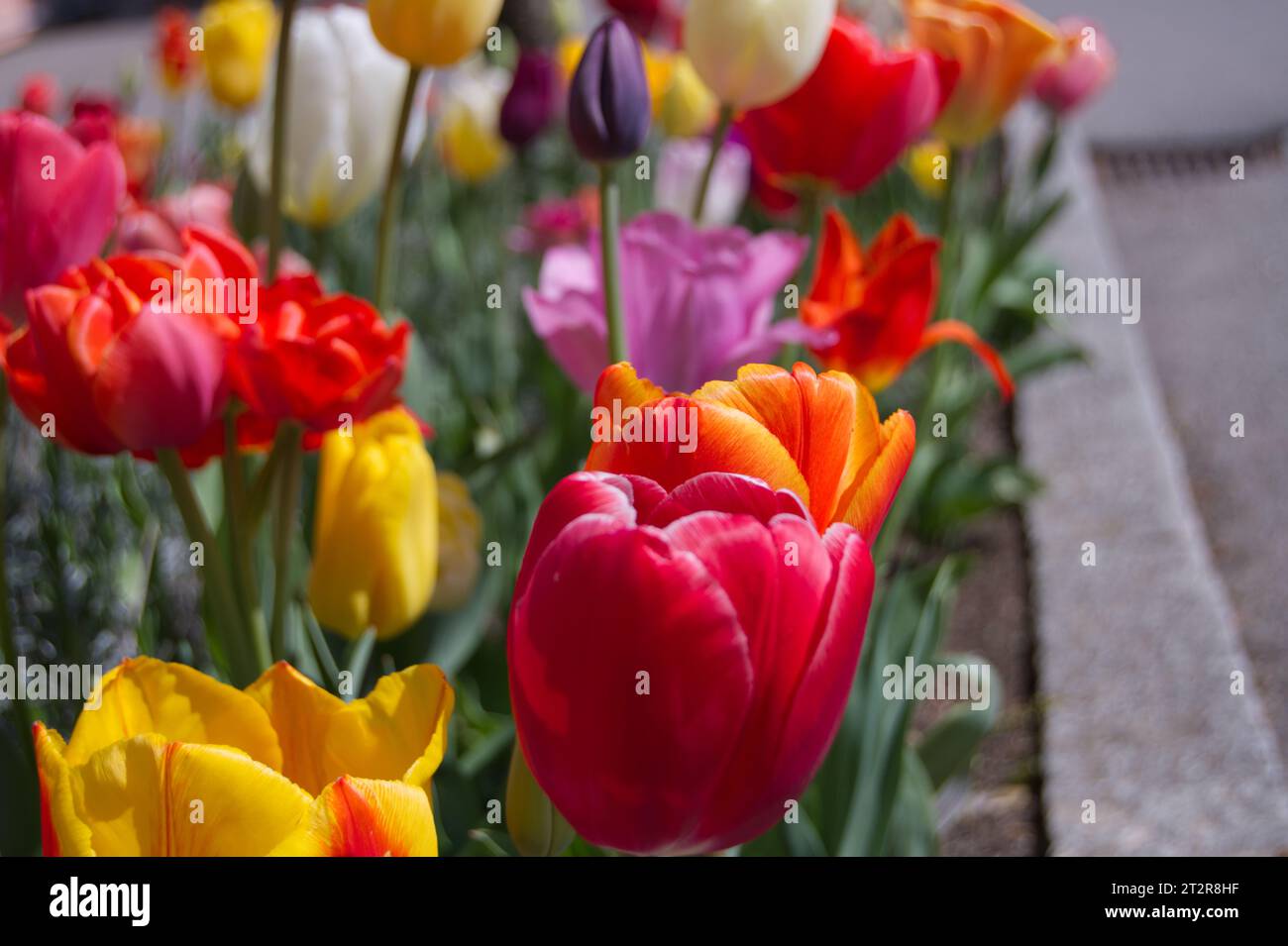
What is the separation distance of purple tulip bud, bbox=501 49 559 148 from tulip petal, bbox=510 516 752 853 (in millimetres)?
1529

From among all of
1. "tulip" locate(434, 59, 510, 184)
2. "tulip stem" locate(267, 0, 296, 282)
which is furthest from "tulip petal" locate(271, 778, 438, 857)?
"tulip" locate(434, 59, 510, 184)

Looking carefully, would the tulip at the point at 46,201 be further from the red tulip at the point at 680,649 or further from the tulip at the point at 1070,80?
the tulip at the point at 1070,80

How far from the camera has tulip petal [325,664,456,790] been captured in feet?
1.65

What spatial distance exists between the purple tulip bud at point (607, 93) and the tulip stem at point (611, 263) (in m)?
0.02

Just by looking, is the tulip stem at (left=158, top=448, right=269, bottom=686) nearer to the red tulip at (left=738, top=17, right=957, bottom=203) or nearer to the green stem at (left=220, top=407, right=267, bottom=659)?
the green stem at (left=220, top=407, right=267, bottom=659)

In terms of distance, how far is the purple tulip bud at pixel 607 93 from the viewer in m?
0.79

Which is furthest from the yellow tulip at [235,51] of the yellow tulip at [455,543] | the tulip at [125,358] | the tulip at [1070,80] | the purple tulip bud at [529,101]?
the tulip at [1070,80]

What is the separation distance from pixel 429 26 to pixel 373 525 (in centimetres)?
30

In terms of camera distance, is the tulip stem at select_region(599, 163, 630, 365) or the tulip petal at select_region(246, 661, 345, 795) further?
the tulip stem at select_region(599, 163, 630, 365)

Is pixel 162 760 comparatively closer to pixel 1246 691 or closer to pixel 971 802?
pixel 971 802

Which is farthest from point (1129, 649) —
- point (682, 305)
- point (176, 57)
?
point (176, 57)

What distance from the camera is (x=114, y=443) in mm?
650

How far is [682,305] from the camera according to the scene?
0.83 m

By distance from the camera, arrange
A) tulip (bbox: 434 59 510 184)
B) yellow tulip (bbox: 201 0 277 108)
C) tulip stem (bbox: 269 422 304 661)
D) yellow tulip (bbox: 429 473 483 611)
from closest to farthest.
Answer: tulip stem (bbox: 269 422 304 661) < yellow tulip (bbox: 429 473 483 611) < yellow tulip (bbox: 201 0 277 108) < tulip (bbox: 434 59 510 184)
